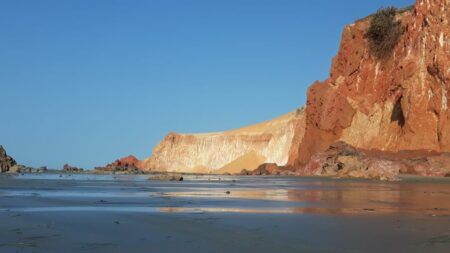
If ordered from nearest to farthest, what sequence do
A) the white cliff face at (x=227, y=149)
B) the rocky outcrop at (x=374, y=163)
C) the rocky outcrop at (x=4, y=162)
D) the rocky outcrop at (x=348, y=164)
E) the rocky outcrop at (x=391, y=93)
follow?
the rocky outcrop at (x=348, y=164), the rocky outcrop at (x=374, y=163), the rocky outcrop at (x=391, y=93), the rocky outcrop at (x=4, y=162), the white cliff face at (x=227, y=149)

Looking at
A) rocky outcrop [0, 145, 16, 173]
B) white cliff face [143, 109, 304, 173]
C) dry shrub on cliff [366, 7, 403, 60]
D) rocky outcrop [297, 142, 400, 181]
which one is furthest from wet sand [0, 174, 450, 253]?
white cliff face [143, 109, 304, 173]

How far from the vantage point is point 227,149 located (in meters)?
109

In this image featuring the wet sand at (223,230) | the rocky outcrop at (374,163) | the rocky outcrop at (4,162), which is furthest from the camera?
the rocky outcrop at (4,162)

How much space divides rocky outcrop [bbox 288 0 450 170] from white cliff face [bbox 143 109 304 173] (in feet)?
101

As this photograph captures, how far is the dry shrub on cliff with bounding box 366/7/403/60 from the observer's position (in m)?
57.4

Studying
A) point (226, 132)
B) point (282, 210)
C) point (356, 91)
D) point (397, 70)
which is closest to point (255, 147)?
point (226, 132)

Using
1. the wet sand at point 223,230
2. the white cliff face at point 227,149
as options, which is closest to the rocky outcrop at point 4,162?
the white cliff face at point 227,149

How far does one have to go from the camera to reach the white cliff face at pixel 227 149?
96938 millimetres

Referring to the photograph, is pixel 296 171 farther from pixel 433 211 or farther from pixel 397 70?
pixel 433 211

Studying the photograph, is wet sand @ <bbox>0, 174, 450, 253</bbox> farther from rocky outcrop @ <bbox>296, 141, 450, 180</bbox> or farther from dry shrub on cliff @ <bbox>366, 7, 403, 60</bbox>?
dry shrub on cliff @ <bbox>366, 7, 403, 60</bbox>

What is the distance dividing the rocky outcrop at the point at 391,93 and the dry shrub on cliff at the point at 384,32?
28.5 inches

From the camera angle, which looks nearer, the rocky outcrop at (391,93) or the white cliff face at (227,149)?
the rocky outcrop at (391,93)

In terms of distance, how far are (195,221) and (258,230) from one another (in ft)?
4.83

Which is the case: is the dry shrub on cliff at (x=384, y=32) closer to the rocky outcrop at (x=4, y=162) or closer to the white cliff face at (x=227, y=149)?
the white cliff face at (x=227, y=149)
